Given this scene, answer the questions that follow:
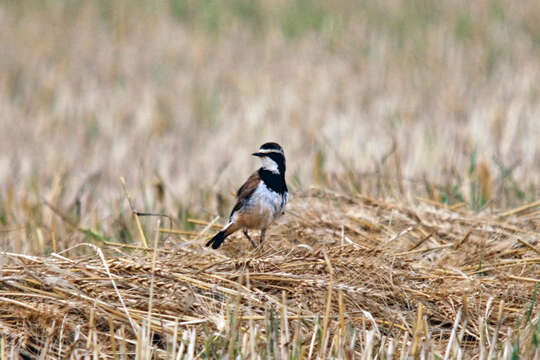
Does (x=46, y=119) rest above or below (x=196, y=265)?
above

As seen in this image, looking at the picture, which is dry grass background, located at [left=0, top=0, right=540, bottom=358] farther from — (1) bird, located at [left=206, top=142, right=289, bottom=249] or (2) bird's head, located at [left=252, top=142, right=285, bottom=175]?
(2) bird's head, located at [left=252, top=142, right=285, bottom=175]

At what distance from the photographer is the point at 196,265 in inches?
137

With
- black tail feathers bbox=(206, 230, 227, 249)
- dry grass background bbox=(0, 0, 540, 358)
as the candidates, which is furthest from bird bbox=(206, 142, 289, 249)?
dry grass background bbox=(0, 0, 540, 358)

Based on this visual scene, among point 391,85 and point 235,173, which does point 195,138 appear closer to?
point 235,173

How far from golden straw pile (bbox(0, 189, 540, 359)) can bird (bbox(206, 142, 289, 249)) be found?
168mm

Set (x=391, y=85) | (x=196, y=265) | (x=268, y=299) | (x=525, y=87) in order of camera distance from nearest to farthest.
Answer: (x=268, y=299) → (x=196, y=265) → (x=525, y=87) → (x=391, y=85)

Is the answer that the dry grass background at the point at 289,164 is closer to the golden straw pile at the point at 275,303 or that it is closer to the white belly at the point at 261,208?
the golden straw pile at the point at 275,303

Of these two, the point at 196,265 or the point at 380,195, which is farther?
the point at 380,195

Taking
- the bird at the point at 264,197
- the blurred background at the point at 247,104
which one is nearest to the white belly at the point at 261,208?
the bird at the point at 264,197

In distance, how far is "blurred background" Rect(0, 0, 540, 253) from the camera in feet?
18.8

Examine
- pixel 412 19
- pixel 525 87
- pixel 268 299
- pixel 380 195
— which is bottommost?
pixel 268 299

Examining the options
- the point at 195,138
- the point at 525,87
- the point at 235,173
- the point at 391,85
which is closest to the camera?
the point at 235,173

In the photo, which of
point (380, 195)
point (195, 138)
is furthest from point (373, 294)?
point (195, 138)

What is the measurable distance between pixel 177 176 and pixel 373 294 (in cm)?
439
